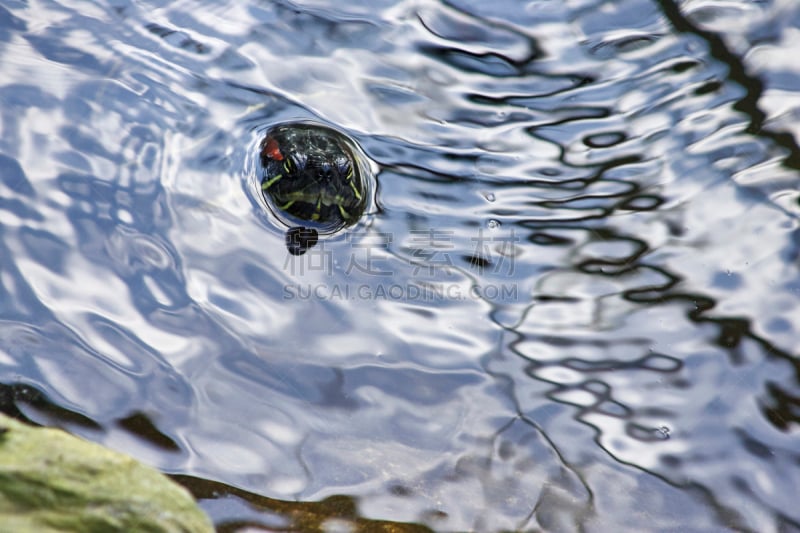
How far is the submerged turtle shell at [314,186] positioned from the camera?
14.8ft

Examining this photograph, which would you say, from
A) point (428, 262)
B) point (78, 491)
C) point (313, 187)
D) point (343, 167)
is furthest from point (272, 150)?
point (78, 491)

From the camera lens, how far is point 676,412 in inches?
141

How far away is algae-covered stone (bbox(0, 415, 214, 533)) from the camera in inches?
87.0

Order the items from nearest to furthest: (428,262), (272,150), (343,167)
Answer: (428,262)
(343,167)
(272,150)

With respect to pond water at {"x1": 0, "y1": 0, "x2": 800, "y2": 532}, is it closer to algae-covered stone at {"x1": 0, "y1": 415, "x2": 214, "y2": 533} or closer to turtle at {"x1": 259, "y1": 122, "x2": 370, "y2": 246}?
turtle at {"x1": 259, "y1": 122, "x2": 370, "y2": 246}

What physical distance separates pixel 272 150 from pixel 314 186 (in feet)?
1.25

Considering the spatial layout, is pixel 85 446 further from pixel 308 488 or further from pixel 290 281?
pixel 290 281

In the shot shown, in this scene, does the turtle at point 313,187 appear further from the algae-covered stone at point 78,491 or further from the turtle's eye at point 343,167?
the algae-covered stone at point 78,491

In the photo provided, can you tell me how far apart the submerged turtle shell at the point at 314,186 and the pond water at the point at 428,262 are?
0.41ft

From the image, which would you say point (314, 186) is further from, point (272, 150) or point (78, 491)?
point (78, 491)

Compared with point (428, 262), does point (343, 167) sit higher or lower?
higher

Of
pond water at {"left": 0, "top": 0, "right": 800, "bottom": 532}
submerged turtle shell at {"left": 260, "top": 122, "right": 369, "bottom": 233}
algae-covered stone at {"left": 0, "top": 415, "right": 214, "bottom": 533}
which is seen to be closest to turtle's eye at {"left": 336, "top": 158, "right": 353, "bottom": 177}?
submerged turtle shell at {"left": 260, "top": 122, "right": 369, "bottom": 233}

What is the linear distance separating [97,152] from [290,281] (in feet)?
4.86

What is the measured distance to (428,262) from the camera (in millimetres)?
4242
